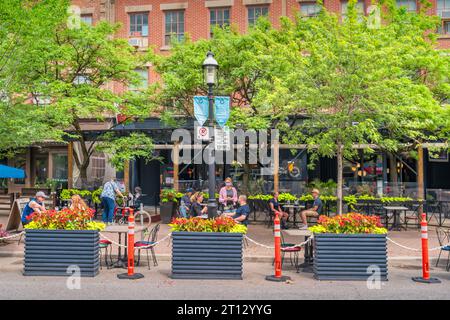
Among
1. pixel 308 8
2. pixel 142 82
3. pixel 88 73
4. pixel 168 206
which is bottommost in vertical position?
pixel 168 206

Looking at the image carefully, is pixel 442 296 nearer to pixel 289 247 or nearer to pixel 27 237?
pixel 289 247

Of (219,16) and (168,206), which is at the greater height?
(219,16)

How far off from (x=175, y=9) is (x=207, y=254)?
716 inches

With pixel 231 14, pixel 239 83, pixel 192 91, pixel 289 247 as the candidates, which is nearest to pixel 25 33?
pixel 192 91

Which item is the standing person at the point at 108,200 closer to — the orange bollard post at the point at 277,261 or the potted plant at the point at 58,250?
the potted plant at the point at 58,250

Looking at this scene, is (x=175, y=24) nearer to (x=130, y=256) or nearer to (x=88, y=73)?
(x=88, y=73)

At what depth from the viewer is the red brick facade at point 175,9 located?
74.4 feet

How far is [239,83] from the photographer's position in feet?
58.6

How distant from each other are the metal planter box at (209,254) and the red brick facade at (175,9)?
16.1 meters

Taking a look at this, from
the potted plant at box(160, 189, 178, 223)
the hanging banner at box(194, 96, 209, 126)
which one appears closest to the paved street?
the hanging banner at box(194, 96, 209, 126)

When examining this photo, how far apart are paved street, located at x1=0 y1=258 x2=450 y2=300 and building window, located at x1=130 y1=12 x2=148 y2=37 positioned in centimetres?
1748

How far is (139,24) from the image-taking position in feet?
78.9

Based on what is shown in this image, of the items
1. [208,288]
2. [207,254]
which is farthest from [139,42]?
[208,288]

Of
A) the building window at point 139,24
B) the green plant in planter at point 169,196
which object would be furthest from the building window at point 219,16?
the green plant in planter at point 169,196
